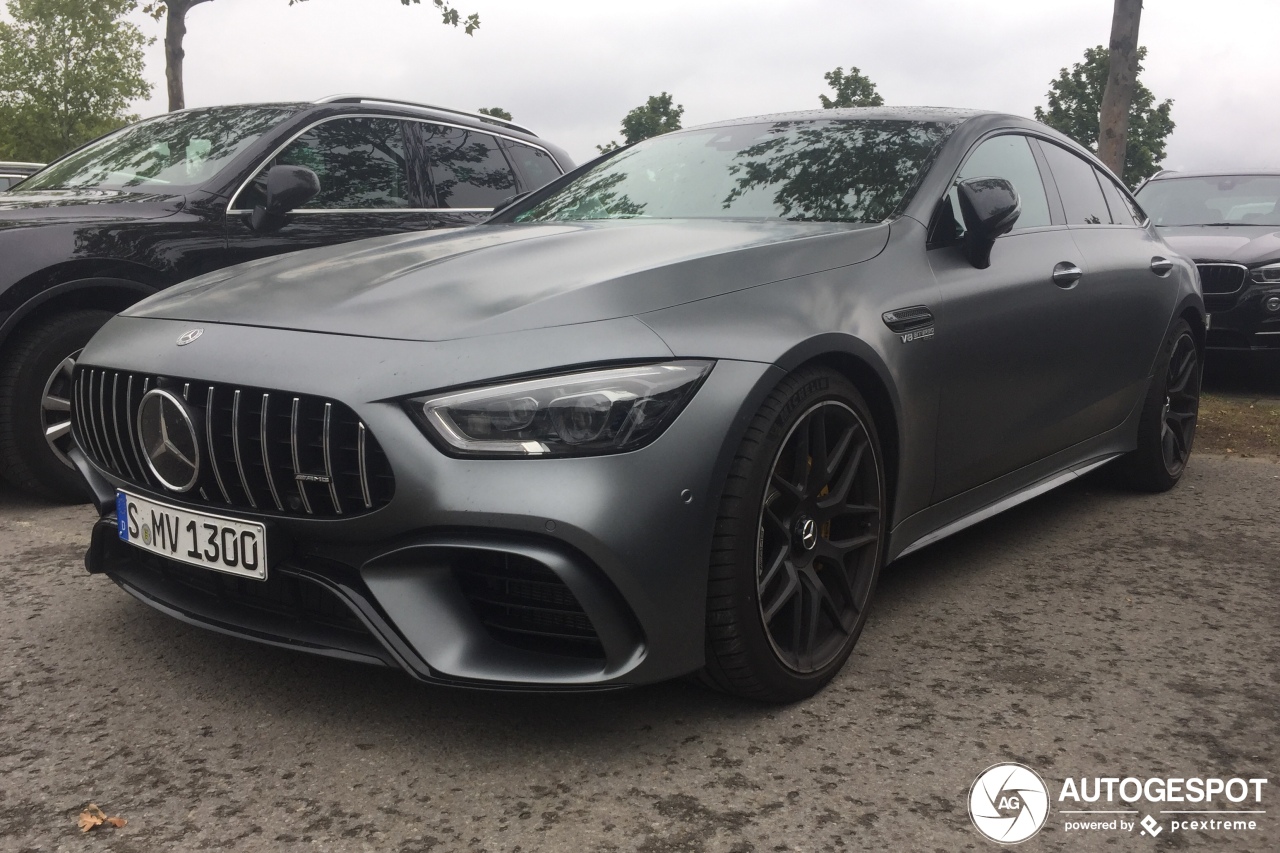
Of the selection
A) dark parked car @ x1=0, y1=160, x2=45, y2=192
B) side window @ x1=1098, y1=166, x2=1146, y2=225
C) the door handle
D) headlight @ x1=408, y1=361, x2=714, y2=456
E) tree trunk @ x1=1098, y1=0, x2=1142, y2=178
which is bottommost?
headlight @ x1=408, y1=361, x2=714, y2=456

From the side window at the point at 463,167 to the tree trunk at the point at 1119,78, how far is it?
852 centimetres

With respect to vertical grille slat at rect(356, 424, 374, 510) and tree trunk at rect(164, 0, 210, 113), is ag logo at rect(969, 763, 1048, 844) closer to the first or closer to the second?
vertical grille slat at rect(356, 424, 374, 510)

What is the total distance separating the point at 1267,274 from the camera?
309 inches

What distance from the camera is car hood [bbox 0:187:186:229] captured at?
4301 millimetres

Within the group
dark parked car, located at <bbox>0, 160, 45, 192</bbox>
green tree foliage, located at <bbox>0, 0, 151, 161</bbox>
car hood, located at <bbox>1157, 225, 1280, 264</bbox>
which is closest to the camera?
car hood, located at <bbox>1157, 225, 1280, 264</bbox>

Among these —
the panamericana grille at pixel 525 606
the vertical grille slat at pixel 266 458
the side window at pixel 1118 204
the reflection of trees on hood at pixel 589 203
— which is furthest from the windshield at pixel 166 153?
the side window at pixel 1118 204

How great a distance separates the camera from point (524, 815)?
2.18 metres

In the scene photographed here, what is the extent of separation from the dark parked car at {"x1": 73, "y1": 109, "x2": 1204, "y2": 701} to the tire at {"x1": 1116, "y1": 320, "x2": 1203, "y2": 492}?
1.43 metres

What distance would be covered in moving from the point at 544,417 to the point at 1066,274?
7.63 ft

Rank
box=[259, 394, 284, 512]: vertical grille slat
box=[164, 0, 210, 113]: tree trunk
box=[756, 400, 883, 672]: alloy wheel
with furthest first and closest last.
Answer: box=[164, 0, 210, 113]: tree trunk
box=[756, 400, 883, 672]: alloy wheel
box=[259, 394, 284, 512]: vertical grille slat

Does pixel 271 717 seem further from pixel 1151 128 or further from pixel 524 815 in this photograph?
pixel 1151 128

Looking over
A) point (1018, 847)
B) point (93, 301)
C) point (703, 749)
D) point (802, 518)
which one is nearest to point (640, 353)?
→ point (802, 518)

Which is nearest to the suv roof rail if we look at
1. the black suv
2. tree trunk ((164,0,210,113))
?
the black suv
